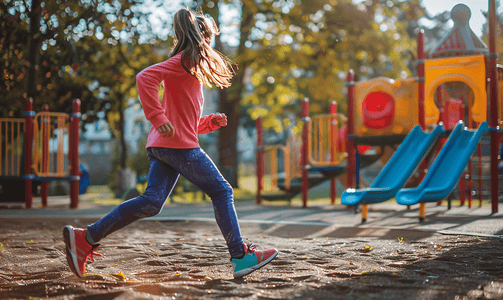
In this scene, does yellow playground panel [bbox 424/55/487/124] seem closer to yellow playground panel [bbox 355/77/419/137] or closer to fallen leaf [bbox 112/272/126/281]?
yellow playground panel [bbox 355/77/419/137]

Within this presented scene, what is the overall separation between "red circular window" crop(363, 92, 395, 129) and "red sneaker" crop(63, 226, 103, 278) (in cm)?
597

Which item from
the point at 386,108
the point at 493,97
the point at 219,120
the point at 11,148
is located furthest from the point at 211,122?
the point at 11,148

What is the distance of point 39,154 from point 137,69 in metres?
5.88

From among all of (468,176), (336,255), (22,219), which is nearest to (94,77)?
(22,219)

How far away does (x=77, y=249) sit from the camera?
9.34 feet

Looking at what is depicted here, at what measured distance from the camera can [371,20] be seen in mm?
15602

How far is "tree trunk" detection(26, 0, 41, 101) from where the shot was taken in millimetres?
9984

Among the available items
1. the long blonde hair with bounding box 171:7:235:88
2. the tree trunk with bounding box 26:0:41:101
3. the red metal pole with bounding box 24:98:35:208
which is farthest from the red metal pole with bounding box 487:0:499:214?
the tree trunk with bounding box 26:0:41:101

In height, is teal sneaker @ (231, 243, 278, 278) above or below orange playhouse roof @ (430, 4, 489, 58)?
below

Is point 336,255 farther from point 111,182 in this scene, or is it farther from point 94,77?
point 111,182

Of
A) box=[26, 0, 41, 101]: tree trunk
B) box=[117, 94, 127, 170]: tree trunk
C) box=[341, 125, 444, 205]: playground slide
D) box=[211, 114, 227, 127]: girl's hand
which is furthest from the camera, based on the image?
box=[117, 94, 127, 170]: tree trunk

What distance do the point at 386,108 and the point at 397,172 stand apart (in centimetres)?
209

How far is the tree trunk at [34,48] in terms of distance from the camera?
9.98 m

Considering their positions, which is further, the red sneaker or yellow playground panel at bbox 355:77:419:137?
yellow playground panel at bbox 355:77:419:137
